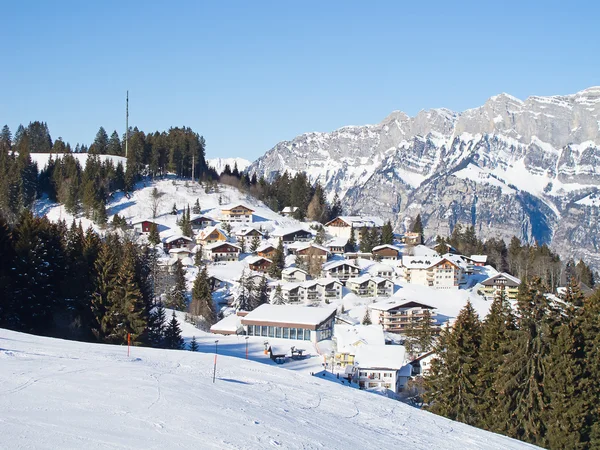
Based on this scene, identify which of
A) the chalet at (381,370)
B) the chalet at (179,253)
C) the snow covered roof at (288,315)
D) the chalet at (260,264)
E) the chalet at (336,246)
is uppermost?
the chalet at (336,246)

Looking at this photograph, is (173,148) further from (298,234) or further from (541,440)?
(541,440)

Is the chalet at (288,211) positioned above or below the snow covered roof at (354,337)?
above

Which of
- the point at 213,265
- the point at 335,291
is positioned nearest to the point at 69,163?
the point at 213,265

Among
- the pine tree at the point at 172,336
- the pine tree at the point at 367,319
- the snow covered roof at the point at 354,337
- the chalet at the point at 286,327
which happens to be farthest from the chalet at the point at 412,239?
the pine tree at the point at 172,336

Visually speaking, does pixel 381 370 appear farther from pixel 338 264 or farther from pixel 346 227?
pixel 346 227

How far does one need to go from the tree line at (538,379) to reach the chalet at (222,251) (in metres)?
50.0

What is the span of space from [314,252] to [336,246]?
20.9 ft

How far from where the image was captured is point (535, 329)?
1942 centimetres

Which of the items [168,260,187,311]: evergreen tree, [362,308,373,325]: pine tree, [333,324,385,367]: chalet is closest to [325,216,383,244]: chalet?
[362,308,373,325]: pine tree

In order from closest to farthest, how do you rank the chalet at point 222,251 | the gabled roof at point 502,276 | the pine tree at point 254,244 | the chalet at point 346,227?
the gabled roof at point 502,276, the chalet at point 222,251, the pine tree at point 254,244, the chalet at point 346,227

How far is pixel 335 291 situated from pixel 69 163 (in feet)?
135

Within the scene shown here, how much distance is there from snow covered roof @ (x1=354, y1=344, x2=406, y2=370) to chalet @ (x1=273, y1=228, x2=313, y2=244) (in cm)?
3776

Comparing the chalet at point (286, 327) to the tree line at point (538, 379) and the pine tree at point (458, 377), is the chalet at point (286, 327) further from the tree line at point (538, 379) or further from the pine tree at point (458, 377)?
the tree line at point (538, 379)

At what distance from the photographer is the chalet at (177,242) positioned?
229 ft
